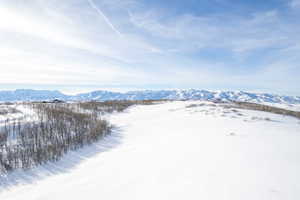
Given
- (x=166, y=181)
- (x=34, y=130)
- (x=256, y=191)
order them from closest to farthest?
(x=256, y=191), (x=166, y=181), (x=34, y=130)

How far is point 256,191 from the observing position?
2492 millimetres

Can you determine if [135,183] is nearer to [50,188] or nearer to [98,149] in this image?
[50,188]

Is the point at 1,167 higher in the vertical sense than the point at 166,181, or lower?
lower

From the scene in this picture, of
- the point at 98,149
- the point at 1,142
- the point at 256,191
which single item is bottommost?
the point at 98,149

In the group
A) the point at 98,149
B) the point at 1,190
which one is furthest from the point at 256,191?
the point at 98,149

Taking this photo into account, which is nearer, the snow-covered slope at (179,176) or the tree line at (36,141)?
the snow-covered slope at (179,176)

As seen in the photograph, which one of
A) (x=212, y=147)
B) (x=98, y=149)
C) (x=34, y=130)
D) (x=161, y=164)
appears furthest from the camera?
(x=34, y=130)

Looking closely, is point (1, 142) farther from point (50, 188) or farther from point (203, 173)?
point (203, 173)

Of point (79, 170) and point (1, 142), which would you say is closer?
point (79, 170)

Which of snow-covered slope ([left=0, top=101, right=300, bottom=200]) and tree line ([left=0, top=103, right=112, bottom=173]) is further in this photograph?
tree line ([left=0, top=103, right=112, bottom=173])

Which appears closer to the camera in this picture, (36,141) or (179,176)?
(179,176)

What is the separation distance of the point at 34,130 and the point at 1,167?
301cm

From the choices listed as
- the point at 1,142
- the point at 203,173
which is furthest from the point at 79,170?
the point at 1,142

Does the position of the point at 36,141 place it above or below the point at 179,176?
below
